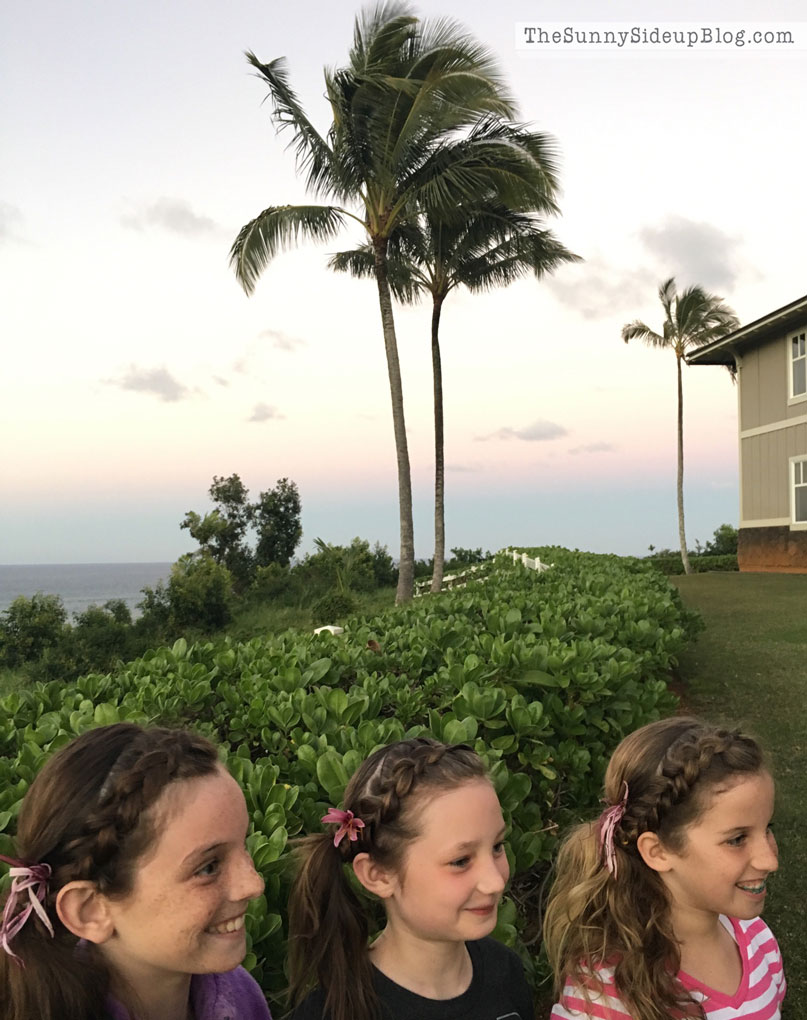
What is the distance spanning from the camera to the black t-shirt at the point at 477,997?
1681mm

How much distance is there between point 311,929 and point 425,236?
23.2 m

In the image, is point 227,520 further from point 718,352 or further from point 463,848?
point 463,848

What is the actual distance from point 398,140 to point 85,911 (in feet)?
56.0

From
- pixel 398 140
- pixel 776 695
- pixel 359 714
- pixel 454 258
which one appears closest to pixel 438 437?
pixel 454 258

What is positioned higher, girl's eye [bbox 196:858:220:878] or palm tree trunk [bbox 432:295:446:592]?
palm tree trunk [bbox 432:295:446:592]

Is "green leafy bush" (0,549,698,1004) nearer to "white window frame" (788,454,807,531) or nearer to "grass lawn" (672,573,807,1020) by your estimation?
"grass lawn" (672,573,807,1020)

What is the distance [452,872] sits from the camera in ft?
5.36

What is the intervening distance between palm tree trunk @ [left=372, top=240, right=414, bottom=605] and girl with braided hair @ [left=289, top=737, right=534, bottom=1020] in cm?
1657

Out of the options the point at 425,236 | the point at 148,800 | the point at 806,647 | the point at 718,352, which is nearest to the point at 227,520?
the point at 425,236

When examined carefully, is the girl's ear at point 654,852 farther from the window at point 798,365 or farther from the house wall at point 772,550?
the window at point 798,365

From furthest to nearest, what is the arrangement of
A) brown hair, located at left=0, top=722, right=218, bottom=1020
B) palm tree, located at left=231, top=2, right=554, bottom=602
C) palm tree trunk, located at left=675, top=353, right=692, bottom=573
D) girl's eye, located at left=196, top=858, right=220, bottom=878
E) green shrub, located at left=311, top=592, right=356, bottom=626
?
palm tree trunk, located at left=675, top=353, right=692, bottom=573 < green shrub, located at left=311, top=592, right=356, bottom=626 < palm tree, located at left=231, top=2, right=554, bottom=602 < girl's eye, located at left=196, top=858, right=220, bottom=878 < brown hair, located at left=0, top=722, right=218, bottom=1020

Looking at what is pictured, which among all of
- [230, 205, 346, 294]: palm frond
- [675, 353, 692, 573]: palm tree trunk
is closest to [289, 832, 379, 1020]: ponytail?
[230, 205, 346, 294]: palm frond

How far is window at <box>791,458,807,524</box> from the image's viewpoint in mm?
22312

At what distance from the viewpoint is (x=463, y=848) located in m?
1.64
